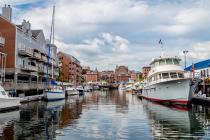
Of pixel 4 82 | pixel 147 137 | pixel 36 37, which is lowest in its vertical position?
pixel 147 137

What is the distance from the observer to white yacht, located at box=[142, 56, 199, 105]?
43.7 meters

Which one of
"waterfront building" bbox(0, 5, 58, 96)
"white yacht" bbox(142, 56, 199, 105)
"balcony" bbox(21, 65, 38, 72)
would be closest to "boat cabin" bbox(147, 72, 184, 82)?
"white yacht" bbox(142, 56, 199, 105)

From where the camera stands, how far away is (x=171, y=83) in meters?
45.6

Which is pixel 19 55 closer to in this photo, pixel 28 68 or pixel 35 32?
pixel 28 68

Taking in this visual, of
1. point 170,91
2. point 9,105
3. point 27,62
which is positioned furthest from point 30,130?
point 27,62

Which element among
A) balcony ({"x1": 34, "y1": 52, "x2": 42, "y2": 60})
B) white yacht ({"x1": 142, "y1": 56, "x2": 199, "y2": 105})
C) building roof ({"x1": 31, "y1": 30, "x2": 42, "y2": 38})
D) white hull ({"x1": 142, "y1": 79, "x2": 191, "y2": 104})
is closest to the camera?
white hull ({"x1": 142, "y1": 79, "x2": 191, "y2": 104})

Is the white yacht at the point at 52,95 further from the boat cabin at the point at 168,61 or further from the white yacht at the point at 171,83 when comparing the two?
the boat cabin at the point at 168,61

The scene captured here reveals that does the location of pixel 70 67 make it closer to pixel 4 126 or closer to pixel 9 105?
pixel 9 105

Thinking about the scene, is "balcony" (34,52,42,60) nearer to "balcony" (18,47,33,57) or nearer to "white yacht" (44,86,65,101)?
"balcony" (18,47,33,57)

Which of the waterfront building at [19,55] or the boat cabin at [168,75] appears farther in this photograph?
the waterfront building at [19,55]

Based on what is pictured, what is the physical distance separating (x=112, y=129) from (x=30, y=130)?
6209 mm

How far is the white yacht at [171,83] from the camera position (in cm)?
4369

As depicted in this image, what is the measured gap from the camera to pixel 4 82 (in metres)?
49.5

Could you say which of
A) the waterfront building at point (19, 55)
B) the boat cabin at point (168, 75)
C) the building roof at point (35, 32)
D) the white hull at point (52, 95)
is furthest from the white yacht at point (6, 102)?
the building roof at point (35, 32)
